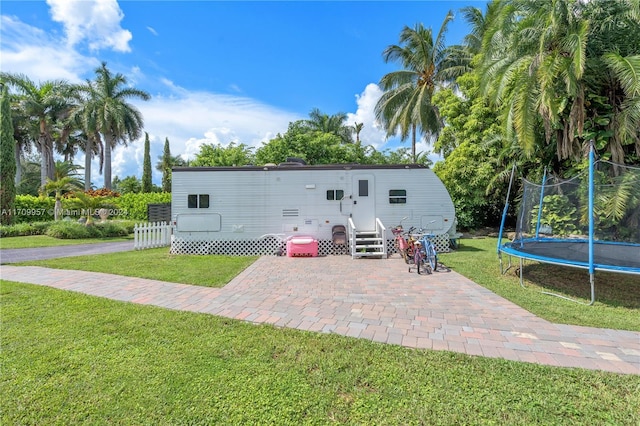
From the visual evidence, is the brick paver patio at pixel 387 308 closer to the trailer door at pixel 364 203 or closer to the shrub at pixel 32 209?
the trailer door at pixel 364 203

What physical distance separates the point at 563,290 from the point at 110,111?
3283 cm

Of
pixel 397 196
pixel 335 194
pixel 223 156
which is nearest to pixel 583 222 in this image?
pixel 397 196

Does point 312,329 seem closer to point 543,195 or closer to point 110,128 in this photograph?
point 543,195

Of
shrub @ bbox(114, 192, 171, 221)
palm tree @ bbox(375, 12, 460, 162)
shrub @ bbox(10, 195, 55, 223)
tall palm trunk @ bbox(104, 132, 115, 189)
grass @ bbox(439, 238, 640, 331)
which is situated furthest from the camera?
tall palm trunk @ bbox(104, 132, 115, 189)

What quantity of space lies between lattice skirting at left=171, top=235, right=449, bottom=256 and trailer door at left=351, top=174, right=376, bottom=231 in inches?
38.5

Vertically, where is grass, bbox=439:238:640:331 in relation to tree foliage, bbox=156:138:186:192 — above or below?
below

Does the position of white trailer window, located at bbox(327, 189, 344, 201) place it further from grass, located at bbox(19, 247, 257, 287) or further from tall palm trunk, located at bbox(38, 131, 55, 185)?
tall palm trunk, located at bbox(38, 131, 55, 185)

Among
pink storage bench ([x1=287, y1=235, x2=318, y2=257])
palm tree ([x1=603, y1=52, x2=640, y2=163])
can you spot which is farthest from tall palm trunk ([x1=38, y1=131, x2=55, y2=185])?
palm tree ([x1=603, y1=52, x2=640, y2=163])

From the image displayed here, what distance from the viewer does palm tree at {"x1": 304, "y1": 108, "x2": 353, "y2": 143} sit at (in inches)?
1162

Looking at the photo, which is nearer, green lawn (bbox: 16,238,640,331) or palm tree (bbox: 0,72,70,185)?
green lawn (bbox: 16,238,640,331)

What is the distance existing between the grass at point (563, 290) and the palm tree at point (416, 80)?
13.3 meters

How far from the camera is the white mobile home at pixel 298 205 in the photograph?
9.75 metres

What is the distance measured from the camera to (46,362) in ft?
9.77

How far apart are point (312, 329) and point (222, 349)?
43.7 inches
